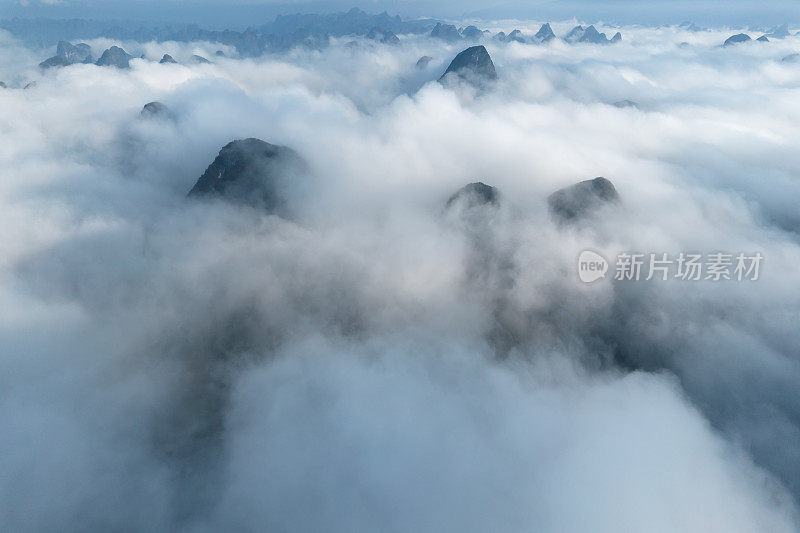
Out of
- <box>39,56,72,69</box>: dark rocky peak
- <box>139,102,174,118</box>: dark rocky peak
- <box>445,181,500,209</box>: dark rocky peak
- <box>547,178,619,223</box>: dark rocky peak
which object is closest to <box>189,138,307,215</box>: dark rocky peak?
<box>445,181,500,209</box>: dark rocky peak

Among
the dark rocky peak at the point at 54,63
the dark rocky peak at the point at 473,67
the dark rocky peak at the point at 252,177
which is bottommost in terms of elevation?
the dark rocky peak at the point at 252,177

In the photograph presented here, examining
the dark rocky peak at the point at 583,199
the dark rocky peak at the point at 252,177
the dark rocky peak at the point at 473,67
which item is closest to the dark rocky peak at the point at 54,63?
the dark rocky peak at the point at 473,67

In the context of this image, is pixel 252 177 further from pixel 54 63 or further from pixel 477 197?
pixel 54 63

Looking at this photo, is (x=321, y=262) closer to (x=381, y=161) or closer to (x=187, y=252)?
(x=187, y=252)

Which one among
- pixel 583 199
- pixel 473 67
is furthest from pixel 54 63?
pixel 583 199

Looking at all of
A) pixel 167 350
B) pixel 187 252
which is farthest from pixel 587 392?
pixel 187 252

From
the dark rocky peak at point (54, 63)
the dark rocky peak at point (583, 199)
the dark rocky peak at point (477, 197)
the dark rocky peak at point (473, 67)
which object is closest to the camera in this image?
the dark rocky peak at point (583, 199)

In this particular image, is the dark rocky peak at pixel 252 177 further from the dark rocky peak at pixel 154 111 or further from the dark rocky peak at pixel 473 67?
the dark rocky peak at pixel 473 67
